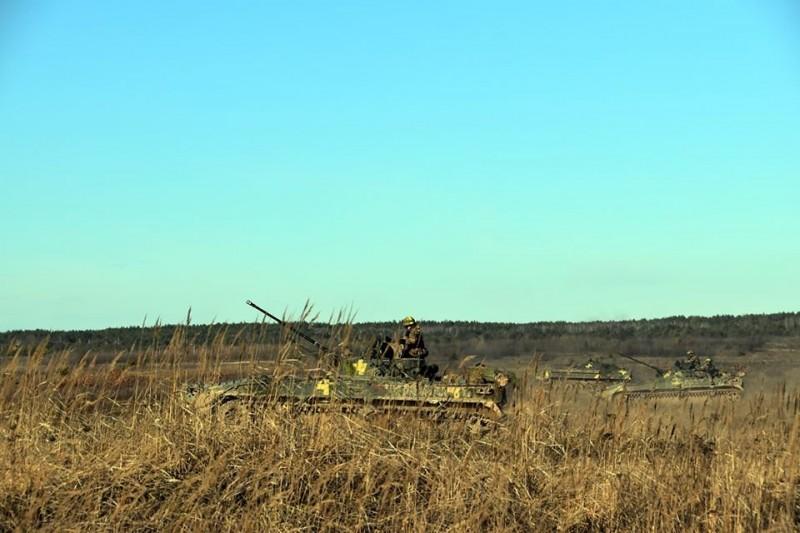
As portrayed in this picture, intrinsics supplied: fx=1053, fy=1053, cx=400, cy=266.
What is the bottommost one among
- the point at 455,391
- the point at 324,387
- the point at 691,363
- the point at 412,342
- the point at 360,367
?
the point at 324,387

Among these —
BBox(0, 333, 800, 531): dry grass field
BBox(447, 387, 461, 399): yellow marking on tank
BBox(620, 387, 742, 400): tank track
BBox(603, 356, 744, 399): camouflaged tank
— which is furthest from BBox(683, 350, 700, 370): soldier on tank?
BBox(0, 333, 800, 531): dry grass field

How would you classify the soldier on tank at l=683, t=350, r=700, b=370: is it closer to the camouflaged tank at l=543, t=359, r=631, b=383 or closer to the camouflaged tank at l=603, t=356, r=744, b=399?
the camouflaged tank at l=603, t=356, r=744, b=399

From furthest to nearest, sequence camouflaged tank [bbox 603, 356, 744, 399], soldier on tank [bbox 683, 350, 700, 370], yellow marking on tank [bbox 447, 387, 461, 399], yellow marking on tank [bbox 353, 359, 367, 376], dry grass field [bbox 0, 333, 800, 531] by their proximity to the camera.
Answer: soldier on tank [bbox 683, 350, 700, 370] < camouflaged tank [bbox 603, 356, 744, 399] < yellow marking on tank [bbox 353, 359, 367, 376] < yellow marking on tank [bbox 447, 387, 461, 399] < dry grass field [bbox 0, 333, 800, 531]

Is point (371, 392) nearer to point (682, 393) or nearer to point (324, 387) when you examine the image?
point (324, 387)

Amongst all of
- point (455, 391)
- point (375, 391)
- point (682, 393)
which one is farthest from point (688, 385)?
point (375, 391)

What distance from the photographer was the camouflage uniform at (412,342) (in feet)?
48.4

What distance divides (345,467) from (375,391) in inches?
192

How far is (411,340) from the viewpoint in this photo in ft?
48.4

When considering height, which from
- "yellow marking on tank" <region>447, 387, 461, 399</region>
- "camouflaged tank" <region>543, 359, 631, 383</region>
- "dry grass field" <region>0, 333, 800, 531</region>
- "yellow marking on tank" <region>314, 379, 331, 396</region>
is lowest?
"dry grass field" <region>0, 333, 800, 531</region>

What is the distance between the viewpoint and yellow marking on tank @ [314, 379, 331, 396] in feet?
25.6

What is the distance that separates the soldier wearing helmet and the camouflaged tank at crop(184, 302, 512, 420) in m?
0.13

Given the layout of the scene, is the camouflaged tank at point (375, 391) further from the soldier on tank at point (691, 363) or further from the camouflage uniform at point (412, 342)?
the soldier on tank at point (691, 363)

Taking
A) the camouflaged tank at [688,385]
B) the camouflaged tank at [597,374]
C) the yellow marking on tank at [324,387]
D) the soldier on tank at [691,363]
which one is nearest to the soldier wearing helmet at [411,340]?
the yellow marking on tank at [324,387]

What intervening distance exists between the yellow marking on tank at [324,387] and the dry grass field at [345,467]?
277 millimetres
